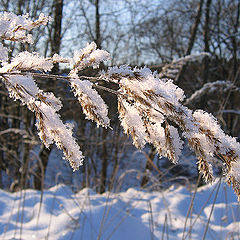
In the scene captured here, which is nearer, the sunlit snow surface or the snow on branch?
the snow on branch

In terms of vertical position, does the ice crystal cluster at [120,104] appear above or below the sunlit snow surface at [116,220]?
above

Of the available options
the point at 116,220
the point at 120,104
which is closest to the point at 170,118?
the point at 120,104

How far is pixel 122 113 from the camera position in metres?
0.56

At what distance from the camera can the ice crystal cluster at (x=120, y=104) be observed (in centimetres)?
48

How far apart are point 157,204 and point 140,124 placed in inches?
101

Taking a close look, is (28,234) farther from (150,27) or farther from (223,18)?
(223,18)

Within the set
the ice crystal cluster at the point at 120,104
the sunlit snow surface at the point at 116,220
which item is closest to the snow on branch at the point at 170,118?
the ice crystal cluster at the point at 120,104

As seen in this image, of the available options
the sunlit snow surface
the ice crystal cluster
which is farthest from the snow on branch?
the sunlit snow surface

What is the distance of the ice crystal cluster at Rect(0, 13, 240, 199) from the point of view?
0.48m

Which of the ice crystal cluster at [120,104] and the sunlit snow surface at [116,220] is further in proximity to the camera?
the sunlit snow surface at [116,220]

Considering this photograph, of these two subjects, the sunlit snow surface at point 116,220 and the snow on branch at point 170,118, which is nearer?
the snow on branch at point 170,118

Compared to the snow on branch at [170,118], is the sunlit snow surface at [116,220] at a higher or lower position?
lower

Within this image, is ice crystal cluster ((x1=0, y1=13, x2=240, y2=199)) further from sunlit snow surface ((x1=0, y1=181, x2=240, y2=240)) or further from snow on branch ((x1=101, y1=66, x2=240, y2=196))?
sunlit snow surface ((x1=0, y1=181, x2=240, y2=240))

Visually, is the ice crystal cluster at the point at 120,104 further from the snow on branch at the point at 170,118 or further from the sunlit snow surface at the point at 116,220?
the sunlit snow surface at the point at 116,220
